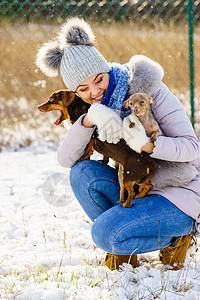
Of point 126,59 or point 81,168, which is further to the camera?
point 126,59

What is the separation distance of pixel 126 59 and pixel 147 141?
3.80 metres

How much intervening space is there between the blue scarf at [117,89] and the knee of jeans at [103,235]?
2.30 feet

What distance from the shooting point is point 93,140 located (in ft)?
7.49

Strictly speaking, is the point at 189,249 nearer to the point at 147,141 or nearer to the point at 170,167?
the point at 170,167

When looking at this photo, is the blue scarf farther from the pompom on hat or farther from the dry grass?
the dry grass

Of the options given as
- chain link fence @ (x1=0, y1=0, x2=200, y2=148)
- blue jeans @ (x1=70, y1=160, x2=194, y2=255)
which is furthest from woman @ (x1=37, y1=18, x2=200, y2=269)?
chain link fence @ (x1=0, y1=0, x2=200, y2=148)

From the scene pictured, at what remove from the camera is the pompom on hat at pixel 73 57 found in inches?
90.0

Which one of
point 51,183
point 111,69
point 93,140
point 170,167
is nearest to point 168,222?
point 170,167

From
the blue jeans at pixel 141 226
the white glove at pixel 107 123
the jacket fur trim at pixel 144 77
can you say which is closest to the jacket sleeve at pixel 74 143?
the white glove at pixel 107 123

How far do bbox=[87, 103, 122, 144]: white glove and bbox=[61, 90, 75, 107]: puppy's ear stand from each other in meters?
0.47

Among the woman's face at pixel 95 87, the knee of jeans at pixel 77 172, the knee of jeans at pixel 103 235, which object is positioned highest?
the woman's face at pixel 95 87

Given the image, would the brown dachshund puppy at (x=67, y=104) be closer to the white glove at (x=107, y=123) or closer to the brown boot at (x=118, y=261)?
the white glove at (x=107, y=123)

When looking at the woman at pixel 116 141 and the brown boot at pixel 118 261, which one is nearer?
the woman at pixel 116 141

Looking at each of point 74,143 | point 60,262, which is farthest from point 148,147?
point 60,262
